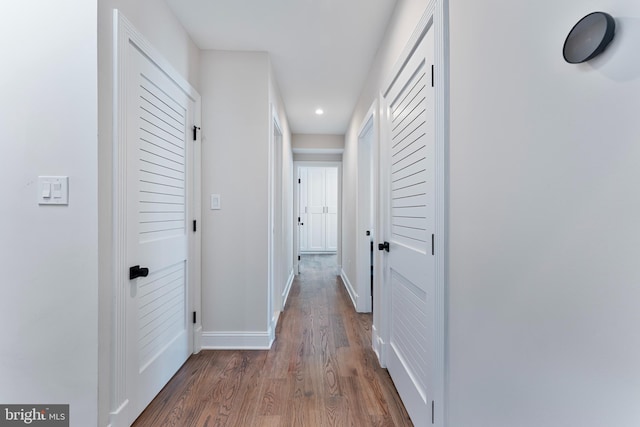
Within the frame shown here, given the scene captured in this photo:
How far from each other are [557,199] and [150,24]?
2.04m

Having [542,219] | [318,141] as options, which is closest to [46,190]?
[542,219]

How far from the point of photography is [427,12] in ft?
4.21

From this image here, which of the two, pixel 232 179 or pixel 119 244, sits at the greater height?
pixel 232 179

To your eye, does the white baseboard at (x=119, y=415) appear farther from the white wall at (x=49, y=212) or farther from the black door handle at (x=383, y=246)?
the black door handle at (x=383, y=246)

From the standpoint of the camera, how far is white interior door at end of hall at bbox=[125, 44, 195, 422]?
1512 millimetres

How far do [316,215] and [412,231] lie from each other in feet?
19.7

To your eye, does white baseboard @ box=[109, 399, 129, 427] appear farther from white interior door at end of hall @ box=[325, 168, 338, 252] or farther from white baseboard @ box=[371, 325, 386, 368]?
white interior door at end of hall @ box=[325, 168, 338, 252]

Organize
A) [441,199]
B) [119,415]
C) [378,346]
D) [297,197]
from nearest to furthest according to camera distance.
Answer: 1. [441,199]
2. [119,415]
3. [378,346]
4. [297,197]

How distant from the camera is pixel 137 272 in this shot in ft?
4.99

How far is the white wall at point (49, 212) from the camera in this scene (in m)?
1.25

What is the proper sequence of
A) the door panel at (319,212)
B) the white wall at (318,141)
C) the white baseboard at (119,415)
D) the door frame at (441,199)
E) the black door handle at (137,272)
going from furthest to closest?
the door panel at (319,212), the white wall at (318,141), the black door handle at (137,272), the white baseboard at (119,415), the door frame at (441,199)

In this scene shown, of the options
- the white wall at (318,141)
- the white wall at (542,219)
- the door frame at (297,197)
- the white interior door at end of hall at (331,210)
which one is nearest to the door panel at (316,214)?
the white interior door at end of hall at (331,210)

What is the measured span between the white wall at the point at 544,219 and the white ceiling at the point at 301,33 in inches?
42.8

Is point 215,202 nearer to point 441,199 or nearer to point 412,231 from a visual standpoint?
point 412,231
